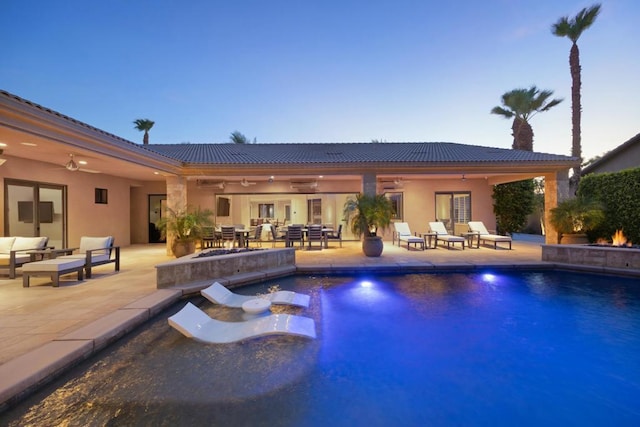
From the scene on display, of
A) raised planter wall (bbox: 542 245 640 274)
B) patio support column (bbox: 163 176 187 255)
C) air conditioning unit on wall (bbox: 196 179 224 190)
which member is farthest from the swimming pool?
air conditioning unit on wall (bbox: 196 179 224 190)

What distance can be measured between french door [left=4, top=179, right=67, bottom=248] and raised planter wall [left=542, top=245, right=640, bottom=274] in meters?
14.6

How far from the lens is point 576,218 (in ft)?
31.6

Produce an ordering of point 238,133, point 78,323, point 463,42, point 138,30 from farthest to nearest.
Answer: point 238,133 → point 138,30 → point 463,42 → point 78,323

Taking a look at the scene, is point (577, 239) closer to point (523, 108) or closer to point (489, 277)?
point (489, 277)

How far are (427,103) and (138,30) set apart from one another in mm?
19090

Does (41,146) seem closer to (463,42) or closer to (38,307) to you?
(38,307)

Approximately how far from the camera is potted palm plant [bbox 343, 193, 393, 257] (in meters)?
9.49

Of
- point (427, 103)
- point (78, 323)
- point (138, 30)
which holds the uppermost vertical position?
point (138, 30)

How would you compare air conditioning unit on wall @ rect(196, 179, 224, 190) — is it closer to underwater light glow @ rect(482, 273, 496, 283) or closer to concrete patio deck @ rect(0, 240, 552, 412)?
concrete patio deck @ rect(0, 240, 552, 412)

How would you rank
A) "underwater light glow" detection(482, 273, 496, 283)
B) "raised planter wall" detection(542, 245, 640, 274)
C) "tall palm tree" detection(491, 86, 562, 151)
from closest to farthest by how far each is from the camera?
"underwater light glow" detection(482, 273, 496, 283), "raised planter wall" detection(542, 245, 640, 274), "tall palm tree" detection(491, 86, 562, 151)

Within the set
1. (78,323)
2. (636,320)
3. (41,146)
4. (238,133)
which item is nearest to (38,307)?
(78,323)

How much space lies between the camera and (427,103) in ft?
70.6

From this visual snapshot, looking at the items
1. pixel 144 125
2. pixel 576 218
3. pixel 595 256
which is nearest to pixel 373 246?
pixel 595 256

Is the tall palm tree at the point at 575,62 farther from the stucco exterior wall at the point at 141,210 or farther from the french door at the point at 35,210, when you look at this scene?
the french door at the point at 35,210
